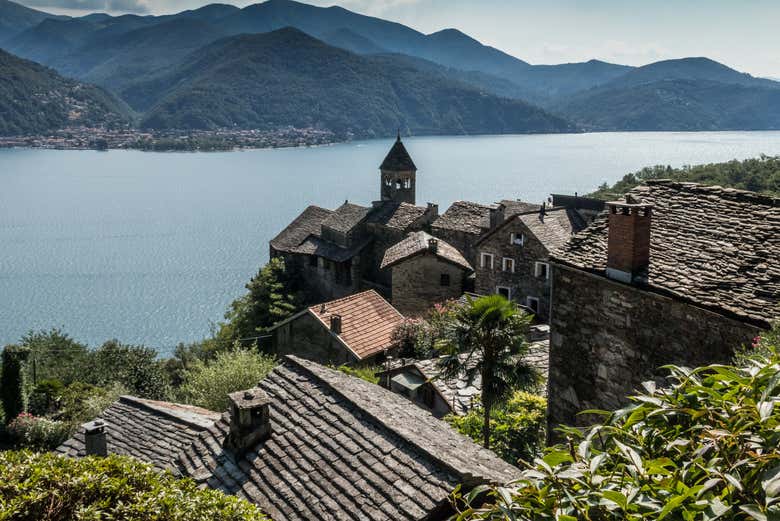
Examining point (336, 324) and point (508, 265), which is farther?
point (508, 265)

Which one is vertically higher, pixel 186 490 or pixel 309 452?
pixel 186 490

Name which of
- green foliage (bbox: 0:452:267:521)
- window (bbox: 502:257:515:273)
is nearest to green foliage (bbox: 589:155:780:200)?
window (bbox: 502:257:515:273)

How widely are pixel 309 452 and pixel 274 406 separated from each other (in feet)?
4.51

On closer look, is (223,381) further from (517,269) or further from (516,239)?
(516,239)

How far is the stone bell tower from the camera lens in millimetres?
47219

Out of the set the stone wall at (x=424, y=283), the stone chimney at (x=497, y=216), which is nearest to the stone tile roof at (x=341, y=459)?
the stone wall at (x=424, y=283)

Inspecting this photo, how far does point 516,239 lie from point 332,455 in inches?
953

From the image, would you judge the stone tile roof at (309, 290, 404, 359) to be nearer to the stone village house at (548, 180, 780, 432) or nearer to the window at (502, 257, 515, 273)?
the window at (502, 257, 515, 273)

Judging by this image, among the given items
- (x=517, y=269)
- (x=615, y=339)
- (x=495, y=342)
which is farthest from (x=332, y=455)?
(x=517, y=269)

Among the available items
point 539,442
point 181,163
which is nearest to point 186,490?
point 539,442

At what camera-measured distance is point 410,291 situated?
32250mm

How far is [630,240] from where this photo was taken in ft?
31.7

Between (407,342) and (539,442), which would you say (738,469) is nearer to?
(539,442)

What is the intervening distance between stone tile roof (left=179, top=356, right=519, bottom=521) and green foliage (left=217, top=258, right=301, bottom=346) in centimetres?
2951
